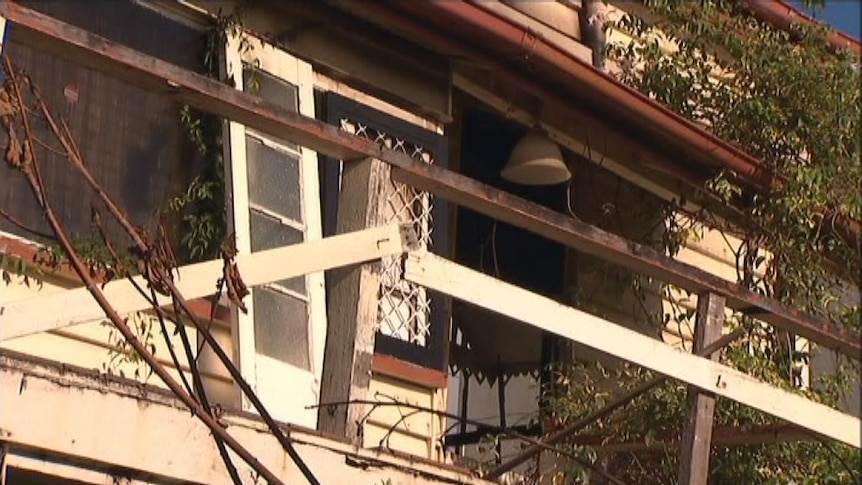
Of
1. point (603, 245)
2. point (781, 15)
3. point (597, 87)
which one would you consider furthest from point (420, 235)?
point (781, 15)

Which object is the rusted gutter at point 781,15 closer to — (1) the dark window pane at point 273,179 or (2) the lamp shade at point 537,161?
(2) the lamp shade at point 537,161

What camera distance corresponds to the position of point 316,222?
6961 mm

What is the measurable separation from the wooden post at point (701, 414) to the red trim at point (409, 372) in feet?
5.21

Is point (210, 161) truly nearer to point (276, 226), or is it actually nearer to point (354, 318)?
point (276, 226)

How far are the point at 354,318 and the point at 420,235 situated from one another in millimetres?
2257

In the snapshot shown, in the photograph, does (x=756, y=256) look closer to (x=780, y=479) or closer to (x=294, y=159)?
(x=780, y=479)

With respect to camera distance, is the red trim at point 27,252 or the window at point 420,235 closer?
the red trim at point 27,252

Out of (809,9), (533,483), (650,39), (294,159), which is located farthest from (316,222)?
(809,9)

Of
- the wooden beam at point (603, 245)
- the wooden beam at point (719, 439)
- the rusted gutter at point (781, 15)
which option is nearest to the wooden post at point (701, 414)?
the wooden beam at point (603, 245)

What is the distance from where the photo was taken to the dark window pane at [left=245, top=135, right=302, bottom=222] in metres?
6.76

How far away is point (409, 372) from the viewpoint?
724 cm

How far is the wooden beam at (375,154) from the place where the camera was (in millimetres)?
4352

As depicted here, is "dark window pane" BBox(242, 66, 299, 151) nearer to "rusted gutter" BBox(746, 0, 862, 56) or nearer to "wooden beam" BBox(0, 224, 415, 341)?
"wooden beam" BBox(0, 224, 415, 341)

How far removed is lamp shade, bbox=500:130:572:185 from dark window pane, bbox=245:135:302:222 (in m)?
1.70
